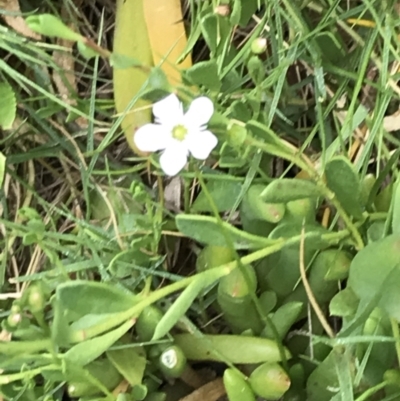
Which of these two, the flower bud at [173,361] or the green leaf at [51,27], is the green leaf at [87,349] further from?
the green leaf at [51,27]

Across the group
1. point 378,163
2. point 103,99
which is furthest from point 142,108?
point 378,163

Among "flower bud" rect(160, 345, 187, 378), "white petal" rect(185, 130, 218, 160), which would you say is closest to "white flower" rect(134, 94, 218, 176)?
"white petal" rect(185, 130, 218, 160)

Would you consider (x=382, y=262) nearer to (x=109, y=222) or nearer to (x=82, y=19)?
(x=109, y=222)

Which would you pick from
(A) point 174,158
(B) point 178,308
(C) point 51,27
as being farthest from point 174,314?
(C) point 51,27

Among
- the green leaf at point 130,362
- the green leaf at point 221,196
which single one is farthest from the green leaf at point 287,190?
the green leaf at point 130,362

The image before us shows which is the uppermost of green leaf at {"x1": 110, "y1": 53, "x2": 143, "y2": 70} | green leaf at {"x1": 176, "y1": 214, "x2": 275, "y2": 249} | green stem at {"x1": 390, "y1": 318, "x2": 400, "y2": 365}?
green leaf at {"x1": 110, "y1": 53, "x2": 143, "y2": 70}

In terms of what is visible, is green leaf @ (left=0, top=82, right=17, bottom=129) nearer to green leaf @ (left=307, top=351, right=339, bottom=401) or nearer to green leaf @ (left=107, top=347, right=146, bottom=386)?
green leaf @ (left=107, top=347, right=146, bottom=386)

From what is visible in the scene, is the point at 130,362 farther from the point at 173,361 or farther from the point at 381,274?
the point at 381,274
